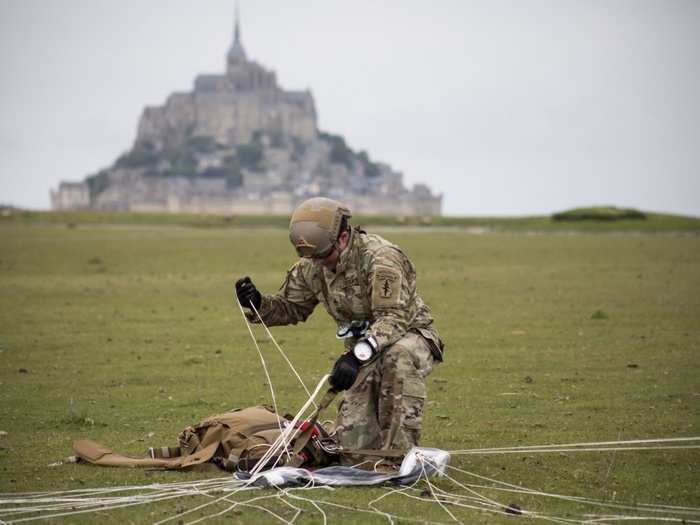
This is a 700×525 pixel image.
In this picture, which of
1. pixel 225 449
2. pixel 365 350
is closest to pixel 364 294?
pixel 365 350

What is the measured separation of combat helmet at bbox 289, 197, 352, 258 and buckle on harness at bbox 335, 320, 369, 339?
67cm

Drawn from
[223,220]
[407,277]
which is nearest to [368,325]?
[407,277]

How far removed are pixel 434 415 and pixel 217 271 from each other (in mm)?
22535

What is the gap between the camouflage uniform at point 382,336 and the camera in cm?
849

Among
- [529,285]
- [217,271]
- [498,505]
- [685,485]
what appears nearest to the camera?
[498,505]

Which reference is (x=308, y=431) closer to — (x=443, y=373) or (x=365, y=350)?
(x=365, y=350)

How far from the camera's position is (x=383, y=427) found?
8.59m

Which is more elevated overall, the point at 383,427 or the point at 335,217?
the point at 335,217

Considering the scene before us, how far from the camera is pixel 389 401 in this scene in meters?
8.52

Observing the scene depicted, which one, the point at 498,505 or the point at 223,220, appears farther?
the point at 223,220

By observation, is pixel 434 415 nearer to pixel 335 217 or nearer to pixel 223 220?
pixel 335 217

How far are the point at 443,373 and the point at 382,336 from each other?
5733mm

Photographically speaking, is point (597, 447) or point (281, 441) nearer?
point (281, 441)

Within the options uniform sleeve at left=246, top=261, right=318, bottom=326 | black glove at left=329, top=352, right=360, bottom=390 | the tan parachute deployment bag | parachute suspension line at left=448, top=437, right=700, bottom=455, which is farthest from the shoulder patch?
parachute suspension line at left=448, top=437, right=700, bottom=455
